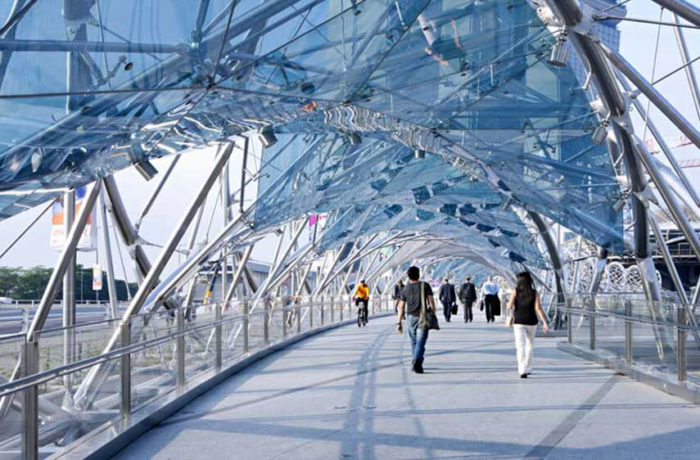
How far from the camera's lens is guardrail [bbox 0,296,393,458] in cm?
634

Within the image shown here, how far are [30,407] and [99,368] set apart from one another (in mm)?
1832

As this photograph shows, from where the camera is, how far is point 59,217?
79.2 feet

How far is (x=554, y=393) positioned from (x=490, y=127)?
7884mm

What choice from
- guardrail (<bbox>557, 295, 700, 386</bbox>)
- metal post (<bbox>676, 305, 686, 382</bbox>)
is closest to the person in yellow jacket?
guardrail (<bbox>557, 295, 700, 386</bbox>)

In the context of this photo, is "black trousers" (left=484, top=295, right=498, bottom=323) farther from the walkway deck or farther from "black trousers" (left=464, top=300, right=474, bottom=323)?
the walkway deck

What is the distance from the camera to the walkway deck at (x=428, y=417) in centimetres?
771

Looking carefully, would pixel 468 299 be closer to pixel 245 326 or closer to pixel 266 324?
pixel 266 324

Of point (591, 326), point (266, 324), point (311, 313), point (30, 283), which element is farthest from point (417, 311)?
point (30, 283)

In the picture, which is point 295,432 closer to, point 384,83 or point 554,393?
point 554,393

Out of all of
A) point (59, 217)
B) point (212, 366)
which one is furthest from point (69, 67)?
point (59, 217)

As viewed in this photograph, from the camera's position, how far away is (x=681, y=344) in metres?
10.9

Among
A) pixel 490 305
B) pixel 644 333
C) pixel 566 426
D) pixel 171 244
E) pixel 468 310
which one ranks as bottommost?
pixel 566 426

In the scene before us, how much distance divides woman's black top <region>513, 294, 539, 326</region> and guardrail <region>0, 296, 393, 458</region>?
429 cm

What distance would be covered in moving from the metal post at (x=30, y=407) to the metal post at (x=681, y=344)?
24.1 feet
